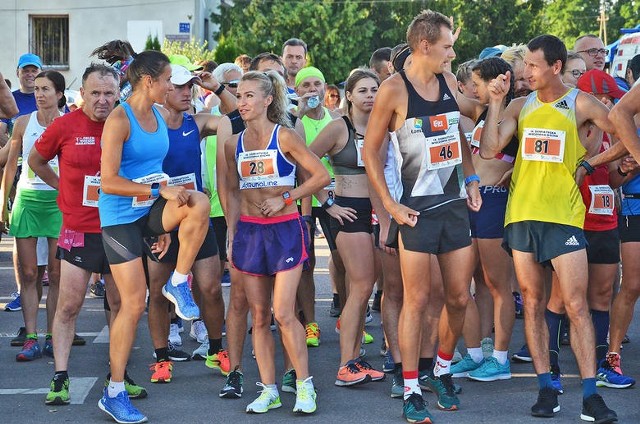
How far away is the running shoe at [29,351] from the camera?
8.66 m

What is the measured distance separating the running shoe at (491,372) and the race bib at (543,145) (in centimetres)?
162

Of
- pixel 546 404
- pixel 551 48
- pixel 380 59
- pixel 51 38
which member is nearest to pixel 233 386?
pixel 546 404

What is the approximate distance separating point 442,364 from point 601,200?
5.60 ft

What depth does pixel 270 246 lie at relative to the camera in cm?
712

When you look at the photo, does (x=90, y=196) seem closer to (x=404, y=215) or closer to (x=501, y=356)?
(x=404, y=215)

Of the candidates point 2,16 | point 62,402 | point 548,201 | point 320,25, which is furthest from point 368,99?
point 320,25

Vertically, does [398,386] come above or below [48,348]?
above

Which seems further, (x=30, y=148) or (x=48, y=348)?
(x=30, y=148)

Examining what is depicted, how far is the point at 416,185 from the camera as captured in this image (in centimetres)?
693

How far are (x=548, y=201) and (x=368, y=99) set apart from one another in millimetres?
1659

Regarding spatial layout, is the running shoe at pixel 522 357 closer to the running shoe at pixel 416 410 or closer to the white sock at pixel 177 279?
the running shoe at pixel 416 410

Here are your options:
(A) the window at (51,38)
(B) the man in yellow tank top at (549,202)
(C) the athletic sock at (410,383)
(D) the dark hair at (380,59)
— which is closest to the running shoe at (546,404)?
(B) the man in yellow tank top at (549,202)

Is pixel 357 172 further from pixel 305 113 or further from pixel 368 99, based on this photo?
pixel 305 113

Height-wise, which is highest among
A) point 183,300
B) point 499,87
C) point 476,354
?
point 499,87
